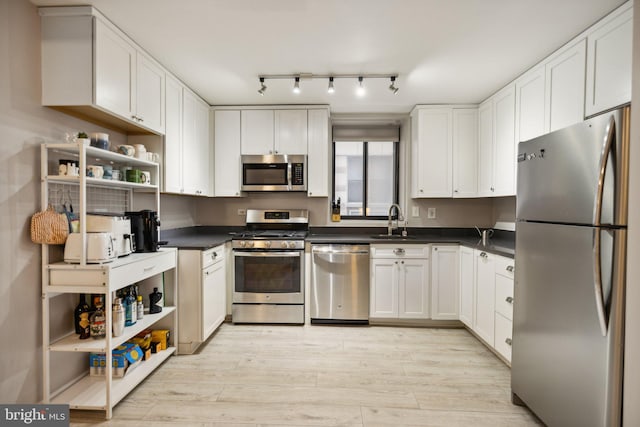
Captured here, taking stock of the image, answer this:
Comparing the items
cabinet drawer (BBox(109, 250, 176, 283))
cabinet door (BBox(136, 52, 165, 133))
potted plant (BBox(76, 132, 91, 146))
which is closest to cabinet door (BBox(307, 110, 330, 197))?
cabinet door (BBox(136, 52, 165, 133))

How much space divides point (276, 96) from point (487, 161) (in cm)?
234

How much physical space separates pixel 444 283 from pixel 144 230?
288 cm

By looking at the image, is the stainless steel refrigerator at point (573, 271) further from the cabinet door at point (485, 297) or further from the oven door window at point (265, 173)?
the oven door window at point (265, 173)

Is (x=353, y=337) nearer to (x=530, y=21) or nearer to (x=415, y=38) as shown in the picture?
(x=415, y=38)

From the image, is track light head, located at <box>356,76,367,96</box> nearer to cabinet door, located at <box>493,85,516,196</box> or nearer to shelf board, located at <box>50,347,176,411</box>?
cabinet door, located at <box>493,85,516,196</box>

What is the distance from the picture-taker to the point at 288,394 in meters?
2.08

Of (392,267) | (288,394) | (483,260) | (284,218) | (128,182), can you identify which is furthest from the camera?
(284,218)

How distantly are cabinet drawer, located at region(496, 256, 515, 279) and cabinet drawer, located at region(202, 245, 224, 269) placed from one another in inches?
98.2

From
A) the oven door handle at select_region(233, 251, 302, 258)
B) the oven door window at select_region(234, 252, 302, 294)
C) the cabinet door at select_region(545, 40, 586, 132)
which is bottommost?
the oven door window at select_region(234, 252, 302, 294)

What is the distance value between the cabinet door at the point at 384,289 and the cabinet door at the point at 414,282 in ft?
0.22

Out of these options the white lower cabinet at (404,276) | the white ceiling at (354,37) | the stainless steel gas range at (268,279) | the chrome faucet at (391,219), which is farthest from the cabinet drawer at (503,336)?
the white ceiling at (354,37)

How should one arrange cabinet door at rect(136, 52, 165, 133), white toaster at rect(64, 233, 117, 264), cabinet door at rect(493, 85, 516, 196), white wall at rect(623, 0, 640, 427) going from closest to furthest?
white wall at rect(623, 0, 640, 427)
white toaster at rect(64, 233, 117, 264)
cabinet door at rect(136, 52, 165, 133)
cabinet door at rect(493, 85, 516, 196)

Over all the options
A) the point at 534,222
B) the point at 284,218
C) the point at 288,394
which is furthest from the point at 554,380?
the point at 284,218

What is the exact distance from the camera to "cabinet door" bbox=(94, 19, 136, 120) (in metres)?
1.86
